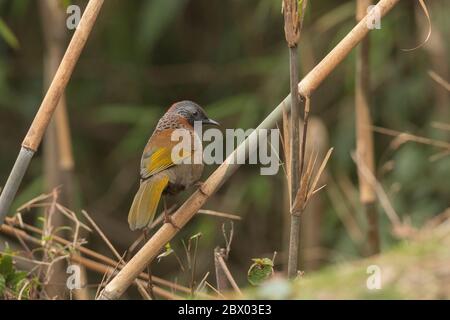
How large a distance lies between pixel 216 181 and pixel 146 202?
0.45m

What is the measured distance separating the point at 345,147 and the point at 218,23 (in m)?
2.22

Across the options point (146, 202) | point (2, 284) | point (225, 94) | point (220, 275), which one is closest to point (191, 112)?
point (146, 202)

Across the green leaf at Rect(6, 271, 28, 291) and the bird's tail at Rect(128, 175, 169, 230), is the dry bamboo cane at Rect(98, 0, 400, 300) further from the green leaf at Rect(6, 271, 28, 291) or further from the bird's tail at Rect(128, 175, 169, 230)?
the green leaf at Rect(6, 271, 28, 291)

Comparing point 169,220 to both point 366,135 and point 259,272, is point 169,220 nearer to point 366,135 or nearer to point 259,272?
point 259,272

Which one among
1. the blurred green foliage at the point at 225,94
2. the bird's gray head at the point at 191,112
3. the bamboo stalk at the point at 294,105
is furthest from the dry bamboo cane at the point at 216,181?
the blurred green foliage at the point at 225,94

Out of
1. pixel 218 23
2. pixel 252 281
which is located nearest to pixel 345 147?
pixel 218 23

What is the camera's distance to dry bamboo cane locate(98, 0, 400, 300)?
3.15 meters

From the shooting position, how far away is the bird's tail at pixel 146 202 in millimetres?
3486

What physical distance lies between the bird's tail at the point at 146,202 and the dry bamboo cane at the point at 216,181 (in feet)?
0.72

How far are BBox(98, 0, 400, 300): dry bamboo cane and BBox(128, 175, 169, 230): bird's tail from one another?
0.22m

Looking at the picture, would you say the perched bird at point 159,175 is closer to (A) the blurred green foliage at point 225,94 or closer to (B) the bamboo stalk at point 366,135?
(B) the bamboo stalk at point 366,135

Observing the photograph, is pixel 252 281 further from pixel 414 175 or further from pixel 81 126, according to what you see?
pixel 81 126

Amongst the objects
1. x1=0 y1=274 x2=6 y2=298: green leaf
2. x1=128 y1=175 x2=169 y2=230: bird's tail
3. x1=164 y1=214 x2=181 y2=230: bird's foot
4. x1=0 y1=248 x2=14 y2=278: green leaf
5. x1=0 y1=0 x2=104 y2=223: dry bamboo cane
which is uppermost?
x1=0 y1=0 x2=104 y2=223: dry bamboo cane

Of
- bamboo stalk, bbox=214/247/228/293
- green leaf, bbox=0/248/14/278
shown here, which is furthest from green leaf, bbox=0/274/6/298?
bamboo stalk, bbox=214/247/228/293
